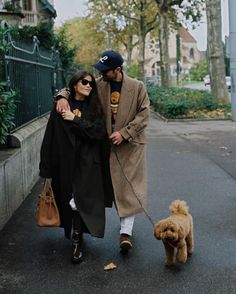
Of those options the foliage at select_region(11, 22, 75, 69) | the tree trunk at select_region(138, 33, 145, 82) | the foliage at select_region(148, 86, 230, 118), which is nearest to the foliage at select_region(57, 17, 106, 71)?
the tree trunk at select_region(138, 33, 145, 82)

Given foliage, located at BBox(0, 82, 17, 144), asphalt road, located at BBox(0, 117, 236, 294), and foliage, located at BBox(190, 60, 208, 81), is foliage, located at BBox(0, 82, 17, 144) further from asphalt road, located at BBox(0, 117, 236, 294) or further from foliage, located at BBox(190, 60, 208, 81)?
foliage, located at BBox(190, 60, 208, 81)

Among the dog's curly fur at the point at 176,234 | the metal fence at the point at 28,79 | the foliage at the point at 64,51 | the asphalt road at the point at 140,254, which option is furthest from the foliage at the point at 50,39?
the dog's curly fur at the point at 176,234

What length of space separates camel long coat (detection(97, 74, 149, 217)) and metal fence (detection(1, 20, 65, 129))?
2.71 meters

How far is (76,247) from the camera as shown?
15.5ft

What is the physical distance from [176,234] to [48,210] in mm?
1267

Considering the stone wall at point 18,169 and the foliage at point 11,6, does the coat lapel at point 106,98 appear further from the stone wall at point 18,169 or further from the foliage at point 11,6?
the foliage at point 11,6

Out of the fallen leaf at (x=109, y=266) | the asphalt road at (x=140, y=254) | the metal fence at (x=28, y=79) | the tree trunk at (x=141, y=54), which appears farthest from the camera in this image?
the tree trunk at (x=141, y=54)

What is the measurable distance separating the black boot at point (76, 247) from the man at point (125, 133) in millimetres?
389

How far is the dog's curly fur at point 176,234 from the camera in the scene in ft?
13.7

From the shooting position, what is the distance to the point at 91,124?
15.2ft

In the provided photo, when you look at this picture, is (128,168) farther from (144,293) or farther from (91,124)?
(144,293)

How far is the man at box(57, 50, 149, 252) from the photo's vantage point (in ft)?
15.8

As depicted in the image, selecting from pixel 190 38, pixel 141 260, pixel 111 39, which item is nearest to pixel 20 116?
pixel 141 260

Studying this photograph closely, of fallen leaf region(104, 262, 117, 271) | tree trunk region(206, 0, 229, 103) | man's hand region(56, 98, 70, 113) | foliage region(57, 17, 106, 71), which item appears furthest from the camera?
foliage region(57, 17, 106, 71)
